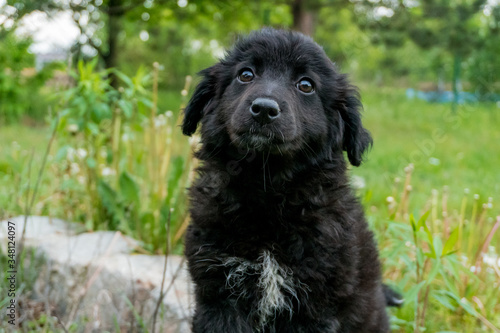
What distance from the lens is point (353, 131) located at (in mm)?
2791

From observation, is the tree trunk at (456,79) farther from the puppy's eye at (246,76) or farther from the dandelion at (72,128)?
the puppy's eye at (246,76)

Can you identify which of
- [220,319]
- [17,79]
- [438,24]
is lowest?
[220,319]

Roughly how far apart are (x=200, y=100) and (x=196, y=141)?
108cm

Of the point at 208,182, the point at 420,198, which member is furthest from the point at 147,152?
the point at 420,198

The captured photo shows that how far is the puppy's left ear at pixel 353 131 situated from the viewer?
9.07ft

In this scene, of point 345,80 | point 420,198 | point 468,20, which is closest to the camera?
point 345,80

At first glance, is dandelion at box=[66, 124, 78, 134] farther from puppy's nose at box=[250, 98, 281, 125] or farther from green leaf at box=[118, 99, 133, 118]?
puppy's nose at box=[250, 98, 281, 125]

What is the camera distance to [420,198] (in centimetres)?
609

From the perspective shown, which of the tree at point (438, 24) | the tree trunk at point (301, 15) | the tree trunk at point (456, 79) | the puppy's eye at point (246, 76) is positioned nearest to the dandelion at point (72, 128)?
the puppy's eye at point (246, 76)

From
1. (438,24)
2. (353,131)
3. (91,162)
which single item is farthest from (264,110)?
(438,24)

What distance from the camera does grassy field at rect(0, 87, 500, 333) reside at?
2918mm

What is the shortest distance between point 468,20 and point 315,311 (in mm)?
9541

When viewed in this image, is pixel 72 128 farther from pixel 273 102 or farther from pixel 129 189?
pixel 273 102

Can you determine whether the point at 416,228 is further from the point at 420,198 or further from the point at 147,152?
the point at 420,198
